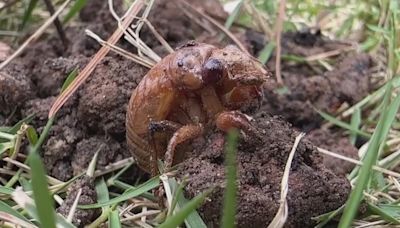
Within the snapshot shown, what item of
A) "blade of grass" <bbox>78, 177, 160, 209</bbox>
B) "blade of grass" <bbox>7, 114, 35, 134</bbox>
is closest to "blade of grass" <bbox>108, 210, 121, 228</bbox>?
"blade of grass" <bbox>78, 177, 160, 209</bbox>

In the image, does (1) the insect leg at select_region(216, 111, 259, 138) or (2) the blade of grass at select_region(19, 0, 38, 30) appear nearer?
(1) the insect leg at select_region(216, 111, 259, 138)

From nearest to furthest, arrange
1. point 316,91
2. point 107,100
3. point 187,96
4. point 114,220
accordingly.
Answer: point 114,220, point 187,96, point 107,100, point 316,91

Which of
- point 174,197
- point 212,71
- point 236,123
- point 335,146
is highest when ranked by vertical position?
point 212,71

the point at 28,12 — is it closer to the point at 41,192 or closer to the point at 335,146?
the point at 335,146

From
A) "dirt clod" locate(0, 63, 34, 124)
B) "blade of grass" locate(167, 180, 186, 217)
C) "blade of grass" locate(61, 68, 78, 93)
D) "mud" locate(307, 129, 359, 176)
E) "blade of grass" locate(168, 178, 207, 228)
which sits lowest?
"mud" locate(307, 129, 359, 176)

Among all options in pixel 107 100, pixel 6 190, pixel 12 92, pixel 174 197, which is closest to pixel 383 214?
pixel 174 197

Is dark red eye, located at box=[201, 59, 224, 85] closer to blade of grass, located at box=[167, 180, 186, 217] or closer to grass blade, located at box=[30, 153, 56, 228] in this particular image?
blade of grass, located at box=[167, 180, 186, 217]

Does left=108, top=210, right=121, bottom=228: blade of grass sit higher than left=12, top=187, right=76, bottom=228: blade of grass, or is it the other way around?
left=12, top=187, right=76, bottom=228: blade of grass

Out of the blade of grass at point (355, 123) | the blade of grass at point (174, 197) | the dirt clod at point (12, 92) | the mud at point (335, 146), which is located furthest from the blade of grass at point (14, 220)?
the blade of grass at point (355, 123)
